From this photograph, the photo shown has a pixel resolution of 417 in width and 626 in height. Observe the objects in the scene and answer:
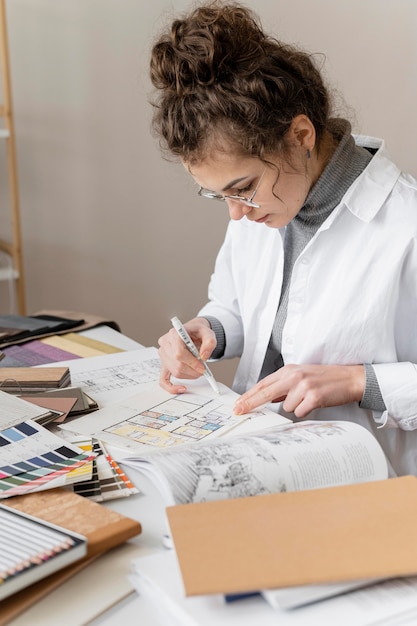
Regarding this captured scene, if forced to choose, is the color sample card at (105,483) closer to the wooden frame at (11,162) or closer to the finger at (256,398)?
the finger at (256,398)

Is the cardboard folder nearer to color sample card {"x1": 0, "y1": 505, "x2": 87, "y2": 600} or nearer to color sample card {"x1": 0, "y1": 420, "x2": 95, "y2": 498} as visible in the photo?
color sample card {"x1": 0, "y1": 505, "x2": 87, "y2": 600}

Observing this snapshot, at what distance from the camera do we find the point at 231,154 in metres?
1.32

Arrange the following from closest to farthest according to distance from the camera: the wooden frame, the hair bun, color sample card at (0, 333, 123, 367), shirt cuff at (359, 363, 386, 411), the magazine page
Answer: the magazine page, the hair bun, shirt cuff at (359, 363, 386, 411), color sample card at (0, 333, 123, 367), the wooden frame

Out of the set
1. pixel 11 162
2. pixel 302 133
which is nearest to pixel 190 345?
pixel 302 133

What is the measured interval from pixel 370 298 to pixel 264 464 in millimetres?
566

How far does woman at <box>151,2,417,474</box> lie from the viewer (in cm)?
131

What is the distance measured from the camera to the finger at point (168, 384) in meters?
1.44

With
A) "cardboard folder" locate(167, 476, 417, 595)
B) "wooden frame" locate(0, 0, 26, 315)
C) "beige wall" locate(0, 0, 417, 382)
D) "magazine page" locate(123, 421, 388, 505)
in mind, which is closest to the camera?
"cardboard folder" locate(167, 476, 417, 595)

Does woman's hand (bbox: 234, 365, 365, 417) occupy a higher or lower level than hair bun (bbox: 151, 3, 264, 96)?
lower

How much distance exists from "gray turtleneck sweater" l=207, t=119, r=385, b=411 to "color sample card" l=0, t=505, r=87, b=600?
70 cm

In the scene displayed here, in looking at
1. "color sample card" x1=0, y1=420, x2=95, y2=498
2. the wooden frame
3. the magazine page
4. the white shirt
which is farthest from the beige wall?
the magazine page

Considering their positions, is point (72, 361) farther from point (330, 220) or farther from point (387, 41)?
point (387, 41)

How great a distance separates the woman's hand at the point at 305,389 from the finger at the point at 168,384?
137 mm

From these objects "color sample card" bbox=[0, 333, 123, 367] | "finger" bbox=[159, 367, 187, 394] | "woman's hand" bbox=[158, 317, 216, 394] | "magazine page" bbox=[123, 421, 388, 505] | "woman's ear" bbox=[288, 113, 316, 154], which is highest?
"woman's ear" bbox=[288, 113, 316, 154]
